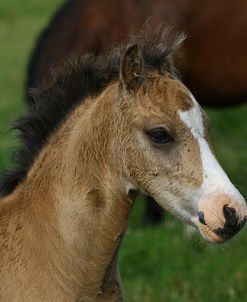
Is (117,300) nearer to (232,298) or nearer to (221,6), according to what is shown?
(232,298)

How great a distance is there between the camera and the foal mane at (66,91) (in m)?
4.44

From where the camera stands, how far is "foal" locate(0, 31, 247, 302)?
420 cm

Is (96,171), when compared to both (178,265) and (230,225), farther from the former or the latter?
(178,265)

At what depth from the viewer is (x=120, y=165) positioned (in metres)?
4.29

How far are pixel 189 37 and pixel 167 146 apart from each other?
13.9 ft

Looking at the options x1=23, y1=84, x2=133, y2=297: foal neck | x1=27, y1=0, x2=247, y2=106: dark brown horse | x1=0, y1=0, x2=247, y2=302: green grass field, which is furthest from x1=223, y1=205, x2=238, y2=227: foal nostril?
x1=27, y1=0, x2=247, y2=106: dark brown horse

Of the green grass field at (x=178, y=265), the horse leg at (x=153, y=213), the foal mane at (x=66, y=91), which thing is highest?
the foal mane at (x=66, y=91)

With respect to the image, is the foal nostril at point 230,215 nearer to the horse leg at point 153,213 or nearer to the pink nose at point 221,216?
the pink nose at point 221,216

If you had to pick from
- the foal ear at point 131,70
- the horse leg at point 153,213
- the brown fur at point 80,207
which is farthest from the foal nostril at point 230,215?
the horse leg at point 153,213

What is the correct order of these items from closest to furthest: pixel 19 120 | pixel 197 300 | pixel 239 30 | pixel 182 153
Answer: pixel 182 153 → pixel 19 120 → pixel 197 300 → pixel 239 30

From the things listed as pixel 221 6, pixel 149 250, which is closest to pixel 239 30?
pixel 221 6

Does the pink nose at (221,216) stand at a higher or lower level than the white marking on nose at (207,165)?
lower

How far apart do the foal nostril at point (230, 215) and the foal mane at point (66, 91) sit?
787mm

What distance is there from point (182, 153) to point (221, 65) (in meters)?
4.40
